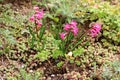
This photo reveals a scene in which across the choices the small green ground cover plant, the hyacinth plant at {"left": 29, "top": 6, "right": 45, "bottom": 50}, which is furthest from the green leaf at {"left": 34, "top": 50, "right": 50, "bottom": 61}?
the hyacinth plant at {"left": 29, "top": 6, "right": 45, "bottom": 50}

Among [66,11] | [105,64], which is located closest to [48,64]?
[105,64]

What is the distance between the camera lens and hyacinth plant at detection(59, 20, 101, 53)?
11.8ft

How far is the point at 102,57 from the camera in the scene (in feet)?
12.9

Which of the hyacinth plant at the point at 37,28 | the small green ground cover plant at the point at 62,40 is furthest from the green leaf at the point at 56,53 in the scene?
the hyacinth plant at the point at 37,28

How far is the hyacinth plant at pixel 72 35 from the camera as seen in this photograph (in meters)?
3.59

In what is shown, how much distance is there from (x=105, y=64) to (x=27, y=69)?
0.96 m

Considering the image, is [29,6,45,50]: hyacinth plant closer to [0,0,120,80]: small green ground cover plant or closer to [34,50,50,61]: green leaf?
[0,0,120,80]: small green ground cover plant

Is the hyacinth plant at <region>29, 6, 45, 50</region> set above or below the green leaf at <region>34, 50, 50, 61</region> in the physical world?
above

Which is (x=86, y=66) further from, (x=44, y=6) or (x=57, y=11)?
(x=44, y=6)

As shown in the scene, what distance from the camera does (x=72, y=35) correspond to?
376 centimetres

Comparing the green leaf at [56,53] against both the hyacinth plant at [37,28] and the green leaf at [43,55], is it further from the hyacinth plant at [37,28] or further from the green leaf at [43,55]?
the hyacinth plant at [37,28]

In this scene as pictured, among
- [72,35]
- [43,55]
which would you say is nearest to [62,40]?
[72,35]

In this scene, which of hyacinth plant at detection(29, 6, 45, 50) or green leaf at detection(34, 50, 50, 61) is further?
hyacinth plant at detection(29, 6, 45, 50)

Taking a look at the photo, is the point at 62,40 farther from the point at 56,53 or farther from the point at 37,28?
the point at 37,28
